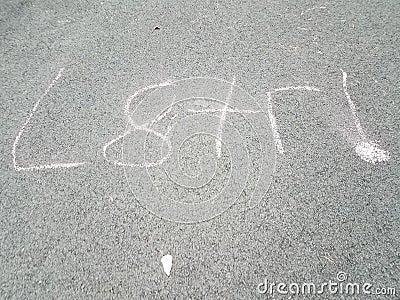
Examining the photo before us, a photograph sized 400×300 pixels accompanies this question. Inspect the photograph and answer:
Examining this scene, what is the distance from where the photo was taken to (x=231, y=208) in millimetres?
2156

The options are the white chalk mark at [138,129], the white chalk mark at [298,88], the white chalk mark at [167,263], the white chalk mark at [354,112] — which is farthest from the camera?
the white chalk mark at [298,88]

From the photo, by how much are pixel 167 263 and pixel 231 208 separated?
0.50m

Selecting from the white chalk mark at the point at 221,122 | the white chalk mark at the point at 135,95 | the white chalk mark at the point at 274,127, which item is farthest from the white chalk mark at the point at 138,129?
the white chalk mark at the point at 274,127

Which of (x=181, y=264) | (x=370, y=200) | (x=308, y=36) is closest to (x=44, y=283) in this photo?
(x=181, y=264)

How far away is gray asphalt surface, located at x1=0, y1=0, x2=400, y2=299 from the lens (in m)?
1.94

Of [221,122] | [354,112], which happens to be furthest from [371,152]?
[221,122]

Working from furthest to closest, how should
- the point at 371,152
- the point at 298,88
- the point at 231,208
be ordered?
the point at 298,88 → the point at 371,152 → the point at 231,208

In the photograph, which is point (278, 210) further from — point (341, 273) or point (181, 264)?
point (181, 264)

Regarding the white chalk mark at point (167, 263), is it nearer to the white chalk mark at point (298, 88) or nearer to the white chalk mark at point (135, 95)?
the white chalk mark at point (135, 95)

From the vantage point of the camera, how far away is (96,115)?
102 inches

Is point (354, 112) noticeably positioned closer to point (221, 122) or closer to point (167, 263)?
point (221, 122)

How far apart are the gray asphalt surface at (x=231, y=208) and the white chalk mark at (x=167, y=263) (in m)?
0.04

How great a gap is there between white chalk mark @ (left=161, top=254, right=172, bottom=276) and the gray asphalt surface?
4 centimetres

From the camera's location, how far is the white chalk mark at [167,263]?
1933 mm
